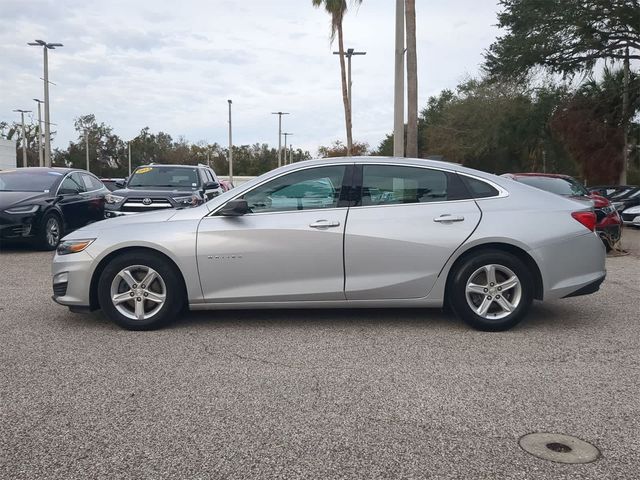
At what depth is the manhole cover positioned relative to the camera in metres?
3.24

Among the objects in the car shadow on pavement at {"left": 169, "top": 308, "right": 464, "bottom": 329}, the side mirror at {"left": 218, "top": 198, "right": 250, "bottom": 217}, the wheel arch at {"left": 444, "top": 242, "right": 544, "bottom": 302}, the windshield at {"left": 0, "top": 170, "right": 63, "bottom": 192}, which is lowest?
the car shadow on pavement at {"left": 169, "top": 308, "right": 464, "bottom": 329}

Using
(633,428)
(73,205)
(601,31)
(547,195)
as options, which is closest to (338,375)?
(633,428)

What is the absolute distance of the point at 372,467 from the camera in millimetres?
3150

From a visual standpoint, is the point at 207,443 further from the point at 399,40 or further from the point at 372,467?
the point at 399,40

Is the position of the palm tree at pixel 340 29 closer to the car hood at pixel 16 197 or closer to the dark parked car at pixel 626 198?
the dark parked car at pixel 626 198

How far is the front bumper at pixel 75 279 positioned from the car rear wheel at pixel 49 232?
641cm

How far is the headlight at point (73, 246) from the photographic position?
5785 mm

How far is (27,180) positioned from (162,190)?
2.58 m

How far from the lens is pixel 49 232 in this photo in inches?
468

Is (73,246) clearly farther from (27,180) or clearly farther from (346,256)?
(27,180)

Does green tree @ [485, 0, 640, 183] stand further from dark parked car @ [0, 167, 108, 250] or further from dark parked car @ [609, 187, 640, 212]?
dark parked car @ [0, 167, 108, 250]

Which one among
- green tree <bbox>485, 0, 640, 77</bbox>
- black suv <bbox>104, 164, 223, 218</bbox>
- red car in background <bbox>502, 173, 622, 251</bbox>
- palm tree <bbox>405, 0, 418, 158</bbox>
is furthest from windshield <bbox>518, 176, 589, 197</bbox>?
green tree <bbox>485, 0, 640, 77</bbox>

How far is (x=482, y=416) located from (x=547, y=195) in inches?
110

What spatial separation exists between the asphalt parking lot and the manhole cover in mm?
58
